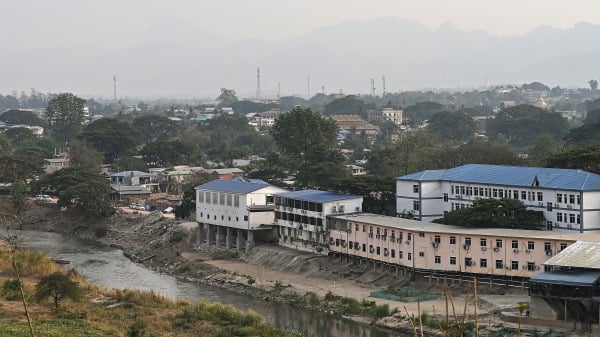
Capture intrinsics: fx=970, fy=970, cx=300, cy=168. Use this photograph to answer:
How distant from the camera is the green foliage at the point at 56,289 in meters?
27.3

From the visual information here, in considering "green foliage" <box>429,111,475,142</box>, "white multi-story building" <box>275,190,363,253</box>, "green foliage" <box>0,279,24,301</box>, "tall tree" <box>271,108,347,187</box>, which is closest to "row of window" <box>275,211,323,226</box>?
"white multi-story building" <box>275,190,363,253</box>

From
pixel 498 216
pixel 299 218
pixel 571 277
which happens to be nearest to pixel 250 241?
pixel 299 218

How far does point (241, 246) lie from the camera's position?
4091 cm

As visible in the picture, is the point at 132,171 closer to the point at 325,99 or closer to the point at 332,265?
the point at 332,265

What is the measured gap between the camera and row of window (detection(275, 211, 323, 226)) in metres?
37.4

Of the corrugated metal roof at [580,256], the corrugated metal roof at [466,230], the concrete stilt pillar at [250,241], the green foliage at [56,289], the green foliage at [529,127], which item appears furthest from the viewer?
the green foliage at [529,127]

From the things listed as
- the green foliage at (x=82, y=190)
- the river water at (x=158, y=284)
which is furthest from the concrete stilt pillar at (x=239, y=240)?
the green foliage at (x=82, y=190)

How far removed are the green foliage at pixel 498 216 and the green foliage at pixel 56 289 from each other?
43.3 ft

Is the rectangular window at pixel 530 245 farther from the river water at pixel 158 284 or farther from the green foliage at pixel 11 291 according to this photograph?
the green foliage at pixel 11 291

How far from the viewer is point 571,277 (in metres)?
25.8

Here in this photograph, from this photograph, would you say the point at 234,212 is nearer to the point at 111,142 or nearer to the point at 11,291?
the point at 11,291

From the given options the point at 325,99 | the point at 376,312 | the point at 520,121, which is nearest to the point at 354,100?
the point at 520,121

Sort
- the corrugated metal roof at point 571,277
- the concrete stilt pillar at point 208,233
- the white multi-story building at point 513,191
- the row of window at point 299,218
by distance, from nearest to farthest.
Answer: the corrugated metal roof at point 571,277
the white multi-story building at point 513,191
the row of window at point 299,218
the concrete stilt pillar at point 208,233

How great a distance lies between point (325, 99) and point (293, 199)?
147 meters
